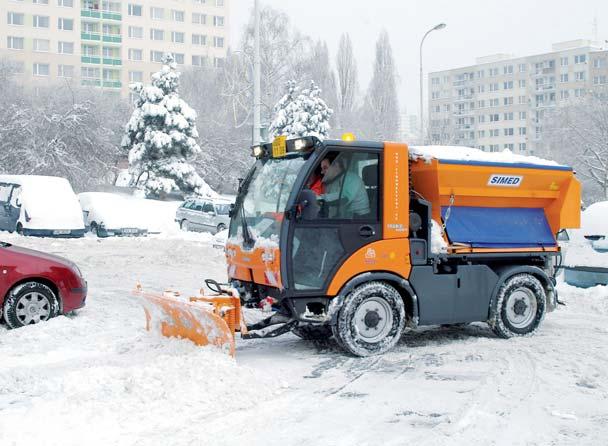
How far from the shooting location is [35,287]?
959 centimetres

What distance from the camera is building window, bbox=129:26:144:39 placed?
77.9 metres

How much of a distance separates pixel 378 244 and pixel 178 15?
77.0 metres

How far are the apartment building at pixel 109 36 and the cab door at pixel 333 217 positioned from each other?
205ft

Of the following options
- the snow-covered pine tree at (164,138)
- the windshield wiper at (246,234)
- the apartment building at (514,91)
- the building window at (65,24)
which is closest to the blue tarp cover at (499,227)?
the windshield wiper at (246,234)

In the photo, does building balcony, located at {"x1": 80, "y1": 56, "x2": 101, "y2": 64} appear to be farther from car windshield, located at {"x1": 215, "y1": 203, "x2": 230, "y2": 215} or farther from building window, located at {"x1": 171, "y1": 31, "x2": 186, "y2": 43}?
car windshield, located at {"x1": 215, "y1": 203, "x2": 230, "y2": 215}

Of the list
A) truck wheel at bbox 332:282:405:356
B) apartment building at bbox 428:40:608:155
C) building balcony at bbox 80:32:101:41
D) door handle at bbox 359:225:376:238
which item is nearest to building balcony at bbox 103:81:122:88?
building balcony at bbox 80:32:101:41

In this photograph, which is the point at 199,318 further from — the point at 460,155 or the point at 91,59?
the point at 91,59

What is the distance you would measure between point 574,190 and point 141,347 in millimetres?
5802

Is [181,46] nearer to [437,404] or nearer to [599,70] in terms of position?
[599,70]

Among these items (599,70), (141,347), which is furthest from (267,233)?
(599,70)

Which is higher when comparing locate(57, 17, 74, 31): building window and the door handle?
locate(57, 17, 74, 31): building window

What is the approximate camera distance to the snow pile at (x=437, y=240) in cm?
864

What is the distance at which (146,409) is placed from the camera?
5887 mm

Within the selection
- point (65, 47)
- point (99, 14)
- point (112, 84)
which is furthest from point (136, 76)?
point (65, 47)
